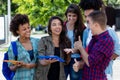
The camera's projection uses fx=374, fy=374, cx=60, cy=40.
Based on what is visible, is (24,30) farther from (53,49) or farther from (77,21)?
(77,21)

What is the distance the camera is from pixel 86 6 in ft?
13.8

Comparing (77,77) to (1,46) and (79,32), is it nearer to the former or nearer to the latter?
(79,32)

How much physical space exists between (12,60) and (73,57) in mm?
737

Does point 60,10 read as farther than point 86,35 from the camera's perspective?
Yes

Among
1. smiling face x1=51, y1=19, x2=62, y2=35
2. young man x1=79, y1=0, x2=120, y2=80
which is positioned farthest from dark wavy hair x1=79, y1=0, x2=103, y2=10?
smiling face x1=51, y1=19, x2=62, y2=35

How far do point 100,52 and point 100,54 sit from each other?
0.06 ft

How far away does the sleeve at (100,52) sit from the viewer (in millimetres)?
3566

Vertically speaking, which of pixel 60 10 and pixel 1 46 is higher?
pixel 60 10

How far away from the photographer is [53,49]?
14.4ft

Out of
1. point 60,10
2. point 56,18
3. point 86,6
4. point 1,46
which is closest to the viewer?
point 86,6

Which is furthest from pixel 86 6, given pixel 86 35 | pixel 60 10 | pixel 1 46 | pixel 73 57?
pixel 1 46

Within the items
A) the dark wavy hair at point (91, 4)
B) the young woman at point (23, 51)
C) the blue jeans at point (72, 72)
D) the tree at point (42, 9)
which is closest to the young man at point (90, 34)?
the dark wavy hair at point (91, 4)

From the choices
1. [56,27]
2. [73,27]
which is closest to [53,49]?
[56,27]

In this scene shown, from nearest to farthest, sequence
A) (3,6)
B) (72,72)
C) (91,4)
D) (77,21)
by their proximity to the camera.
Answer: (91,4)
(72,72)
(77,21)
(3,6)
